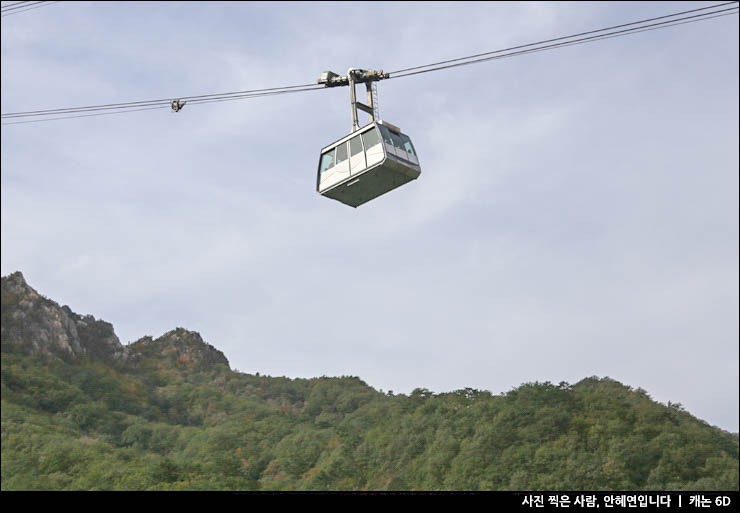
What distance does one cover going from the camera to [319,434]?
119m

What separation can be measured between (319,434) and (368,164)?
104733 millimetres

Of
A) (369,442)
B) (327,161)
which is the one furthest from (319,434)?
(327,161)

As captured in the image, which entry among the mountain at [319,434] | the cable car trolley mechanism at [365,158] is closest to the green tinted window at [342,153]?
the cable car trolley mechanism at [365,158]

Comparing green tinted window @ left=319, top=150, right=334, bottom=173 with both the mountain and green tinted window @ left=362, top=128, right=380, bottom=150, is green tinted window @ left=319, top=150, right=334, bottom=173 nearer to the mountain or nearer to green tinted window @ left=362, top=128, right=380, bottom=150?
green tinted window @ left=362, top=128, right=380, bottom=150

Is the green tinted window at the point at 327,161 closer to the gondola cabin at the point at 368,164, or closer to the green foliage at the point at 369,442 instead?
the gondola cabin at the point at 368,164

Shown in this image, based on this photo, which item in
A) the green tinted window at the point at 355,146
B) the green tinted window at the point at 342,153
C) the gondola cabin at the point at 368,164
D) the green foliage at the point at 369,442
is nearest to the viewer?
the gondola cabin at the point at 368,164

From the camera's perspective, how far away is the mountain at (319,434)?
8850 cm

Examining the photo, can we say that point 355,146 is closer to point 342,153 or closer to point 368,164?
point 342,153

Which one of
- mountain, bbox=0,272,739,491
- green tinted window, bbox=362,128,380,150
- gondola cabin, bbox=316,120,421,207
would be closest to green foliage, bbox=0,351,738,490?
mountain, bbox=0,272,739,491

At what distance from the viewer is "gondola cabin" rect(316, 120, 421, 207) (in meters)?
18.1

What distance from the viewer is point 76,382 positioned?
515 ft

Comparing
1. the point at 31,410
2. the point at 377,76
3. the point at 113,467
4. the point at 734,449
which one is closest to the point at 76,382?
the point at 31,410
